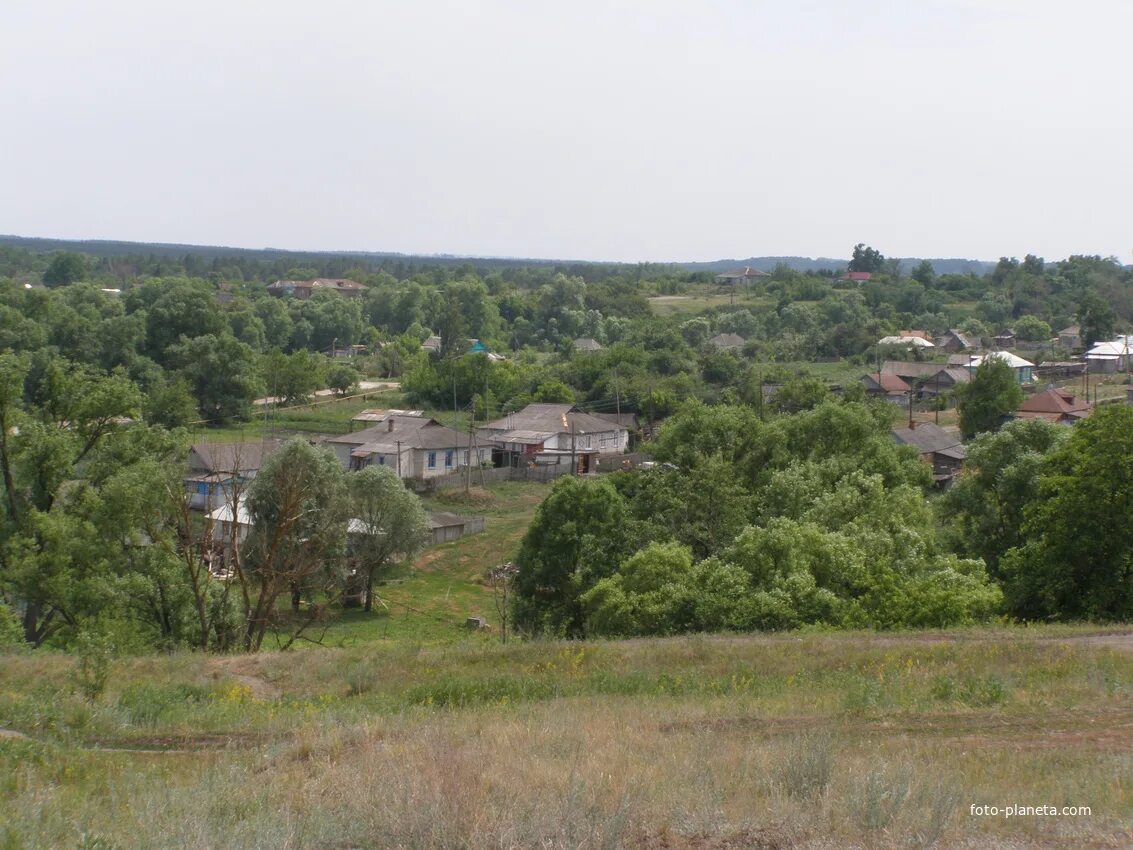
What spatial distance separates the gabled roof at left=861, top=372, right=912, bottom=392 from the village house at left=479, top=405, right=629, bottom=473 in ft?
61.9

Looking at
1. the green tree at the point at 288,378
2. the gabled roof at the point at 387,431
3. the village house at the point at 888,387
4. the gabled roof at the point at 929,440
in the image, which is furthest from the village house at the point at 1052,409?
the green tree at the point at 288,378

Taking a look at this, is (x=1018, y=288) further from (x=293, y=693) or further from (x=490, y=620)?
(x=293, y=693)

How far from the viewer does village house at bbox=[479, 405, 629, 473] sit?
1959 inches

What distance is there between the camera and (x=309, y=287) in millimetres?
144250

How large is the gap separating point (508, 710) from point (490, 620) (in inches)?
640

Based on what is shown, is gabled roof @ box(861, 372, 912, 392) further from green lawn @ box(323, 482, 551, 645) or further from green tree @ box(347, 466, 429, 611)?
green tree @ box(347, 466, 429, 611)

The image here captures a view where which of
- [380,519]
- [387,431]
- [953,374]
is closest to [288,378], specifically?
[387,431]

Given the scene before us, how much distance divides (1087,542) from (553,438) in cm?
3345

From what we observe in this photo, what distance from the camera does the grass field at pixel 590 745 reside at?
6.25m

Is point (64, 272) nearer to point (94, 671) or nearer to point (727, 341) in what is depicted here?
point (727, 341)

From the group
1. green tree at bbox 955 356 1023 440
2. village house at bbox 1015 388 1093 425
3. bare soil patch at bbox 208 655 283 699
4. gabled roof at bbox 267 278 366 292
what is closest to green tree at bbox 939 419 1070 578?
bare soil patch at bbox 208 655 283 699

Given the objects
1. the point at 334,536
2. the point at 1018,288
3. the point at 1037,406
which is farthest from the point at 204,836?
the point at 1018,288

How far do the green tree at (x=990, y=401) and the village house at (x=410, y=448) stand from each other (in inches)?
852

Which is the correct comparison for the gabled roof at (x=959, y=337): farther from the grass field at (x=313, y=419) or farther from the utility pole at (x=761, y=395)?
the grass field at (x=313, y=419)
